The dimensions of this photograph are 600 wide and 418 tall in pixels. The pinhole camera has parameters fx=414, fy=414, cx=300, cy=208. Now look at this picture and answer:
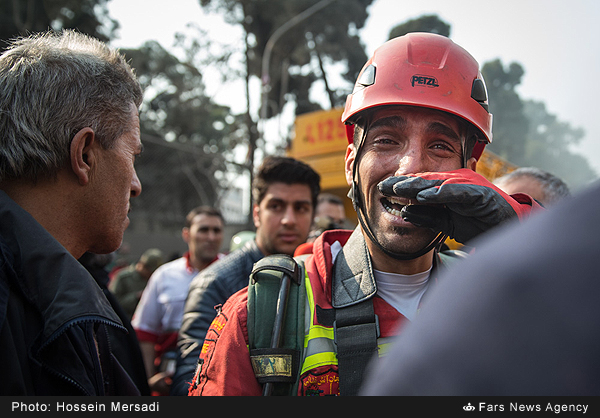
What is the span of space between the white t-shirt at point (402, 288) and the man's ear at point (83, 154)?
122 cm

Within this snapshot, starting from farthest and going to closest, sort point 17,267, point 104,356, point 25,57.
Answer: point 104,356 < point 25,57 < point 17,267

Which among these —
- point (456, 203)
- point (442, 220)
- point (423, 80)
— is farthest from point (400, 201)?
point (423, 80)

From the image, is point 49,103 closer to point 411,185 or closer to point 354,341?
point 411,185

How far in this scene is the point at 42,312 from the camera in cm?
123

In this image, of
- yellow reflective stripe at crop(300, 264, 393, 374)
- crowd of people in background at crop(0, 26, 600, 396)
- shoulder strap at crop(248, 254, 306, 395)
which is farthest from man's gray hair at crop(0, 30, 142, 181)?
yellow reflective stripe at crop(300, 264, 393, 374)

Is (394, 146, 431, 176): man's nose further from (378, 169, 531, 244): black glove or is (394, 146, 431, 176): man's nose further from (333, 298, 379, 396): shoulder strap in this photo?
(333, 298, 379, 396): shoulder strap

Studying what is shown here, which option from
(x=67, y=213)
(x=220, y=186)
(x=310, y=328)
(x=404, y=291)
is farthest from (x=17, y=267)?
(x=220, y=186)

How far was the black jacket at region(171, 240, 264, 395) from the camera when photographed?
2658 mm

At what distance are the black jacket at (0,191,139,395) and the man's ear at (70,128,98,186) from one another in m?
Answer: 0.23

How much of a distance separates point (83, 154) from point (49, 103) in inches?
7.9

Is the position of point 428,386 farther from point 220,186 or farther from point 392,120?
point 220,186

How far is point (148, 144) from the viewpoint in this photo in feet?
35.1

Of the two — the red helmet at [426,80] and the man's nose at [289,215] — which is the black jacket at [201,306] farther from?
the red helmet at [426,80]

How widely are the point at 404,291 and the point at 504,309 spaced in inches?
52.2
